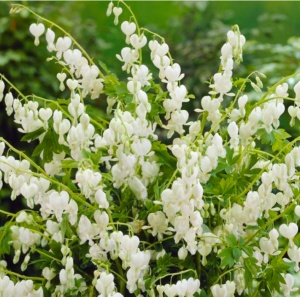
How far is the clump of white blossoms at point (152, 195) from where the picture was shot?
1264 mm

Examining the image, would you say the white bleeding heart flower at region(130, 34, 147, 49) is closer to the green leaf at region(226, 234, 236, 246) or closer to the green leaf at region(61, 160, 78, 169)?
the green leaf at region(61, 160, 78, 169)

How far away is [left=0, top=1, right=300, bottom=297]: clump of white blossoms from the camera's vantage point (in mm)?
1264

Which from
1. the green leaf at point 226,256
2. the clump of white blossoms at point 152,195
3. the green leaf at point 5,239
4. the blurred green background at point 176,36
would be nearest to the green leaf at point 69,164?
the clump of white blossoms at point 152,195

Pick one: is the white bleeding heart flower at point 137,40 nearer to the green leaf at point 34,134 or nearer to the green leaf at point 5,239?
the green leaf at point 34,134

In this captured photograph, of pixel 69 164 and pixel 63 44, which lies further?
pixel 63 44

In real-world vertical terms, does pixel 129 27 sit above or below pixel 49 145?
above

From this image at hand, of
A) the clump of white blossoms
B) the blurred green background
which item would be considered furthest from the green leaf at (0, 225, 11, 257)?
the blurred green background

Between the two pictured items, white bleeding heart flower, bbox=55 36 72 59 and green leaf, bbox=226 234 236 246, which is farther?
white bleeding heart flower, bbox=55 36 72 59

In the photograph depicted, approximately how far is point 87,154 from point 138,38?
24 cm

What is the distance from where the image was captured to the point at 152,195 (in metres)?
1.39

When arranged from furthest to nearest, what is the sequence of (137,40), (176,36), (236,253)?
(176,36)
(137,40)
(236,253)

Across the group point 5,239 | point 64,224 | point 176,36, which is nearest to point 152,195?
point 64,224

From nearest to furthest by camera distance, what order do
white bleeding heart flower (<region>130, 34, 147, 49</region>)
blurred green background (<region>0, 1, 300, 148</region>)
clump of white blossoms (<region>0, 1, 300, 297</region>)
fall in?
clump of white blossoms (<region>0, 1, 300, 297</region>), white bleeding heart flower (<region>130, 34, 147, 49</region>), blurred green background (<region>0, 1, 300, 148</region>)

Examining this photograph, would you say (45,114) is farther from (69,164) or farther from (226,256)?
(226,256)
